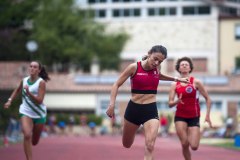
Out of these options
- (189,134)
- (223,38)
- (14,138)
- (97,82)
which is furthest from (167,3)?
(189,134)

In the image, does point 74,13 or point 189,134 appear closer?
point 189,134

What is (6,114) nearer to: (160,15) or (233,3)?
(160,15)

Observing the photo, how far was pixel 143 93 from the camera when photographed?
15.4 meters

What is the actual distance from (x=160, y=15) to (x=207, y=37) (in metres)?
5.19

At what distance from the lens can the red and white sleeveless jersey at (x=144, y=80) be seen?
1523cm

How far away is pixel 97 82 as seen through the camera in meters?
68.6

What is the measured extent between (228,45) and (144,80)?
6605cm

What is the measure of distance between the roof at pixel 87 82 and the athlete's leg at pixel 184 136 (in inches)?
1839

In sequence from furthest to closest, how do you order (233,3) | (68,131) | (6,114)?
(233,3) < (68,131) < (6,114)

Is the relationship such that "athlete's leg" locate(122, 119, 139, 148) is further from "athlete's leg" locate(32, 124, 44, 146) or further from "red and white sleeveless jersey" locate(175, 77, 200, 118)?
"athlete's leg" locate(32, 124, 44, 146)

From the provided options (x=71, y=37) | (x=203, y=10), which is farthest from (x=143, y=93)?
(x=203, y=10)

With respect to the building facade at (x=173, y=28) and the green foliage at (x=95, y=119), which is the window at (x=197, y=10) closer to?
the building facade at (x=173, y=28)

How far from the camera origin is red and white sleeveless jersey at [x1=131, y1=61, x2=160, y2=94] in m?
15.2

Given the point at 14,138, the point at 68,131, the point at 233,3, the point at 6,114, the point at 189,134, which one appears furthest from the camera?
the point at 233,3
